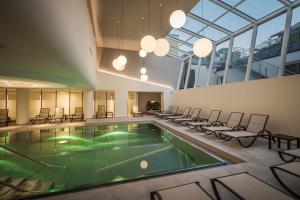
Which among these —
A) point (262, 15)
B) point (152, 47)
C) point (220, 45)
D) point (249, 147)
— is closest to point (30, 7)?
point (152, 47)

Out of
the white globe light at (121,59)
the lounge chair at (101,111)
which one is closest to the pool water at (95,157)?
the white globe light at (121,59)

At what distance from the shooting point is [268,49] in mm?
6023

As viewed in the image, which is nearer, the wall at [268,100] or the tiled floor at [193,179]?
the tiled floor at [193,179]

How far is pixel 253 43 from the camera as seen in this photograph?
6543 mm

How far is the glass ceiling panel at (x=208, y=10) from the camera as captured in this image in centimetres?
618

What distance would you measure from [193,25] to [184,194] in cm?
757

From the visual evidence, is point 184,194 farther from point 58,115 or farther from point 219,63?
point 58,115

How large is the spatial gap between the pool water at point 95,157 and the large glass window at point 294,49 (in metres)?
3.65

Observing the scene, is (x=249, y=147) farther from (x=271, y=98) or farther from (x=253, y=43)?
(x=253, y=43)

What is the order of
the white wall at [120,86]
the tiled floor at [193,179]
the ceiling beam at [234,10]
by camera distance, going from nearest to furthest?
the tiled floor at [193,179] → the ceiling beam at [234,10] → the white wall at [120,86]

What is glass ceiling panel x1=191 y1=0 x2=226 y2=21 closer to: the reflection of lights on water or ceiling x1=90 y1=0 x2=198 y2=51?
ceiling x1=90 y1=0 x2=198 y2=51

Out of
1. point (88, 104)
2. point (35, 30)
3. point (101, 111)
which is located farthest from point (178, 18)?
point (101, 111)

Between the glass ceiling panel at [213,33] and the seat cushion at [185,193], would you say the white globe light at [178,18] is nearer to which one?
the seat cushion at [185,193]

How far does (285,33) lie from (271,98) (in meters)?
2.04
